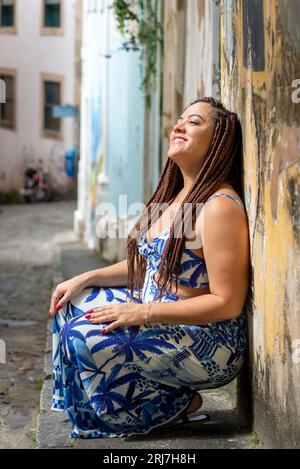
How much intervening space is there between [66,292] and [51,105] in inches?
959

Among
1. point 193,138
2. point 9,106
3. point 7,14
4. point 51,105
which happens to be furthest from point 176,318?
point 7,14

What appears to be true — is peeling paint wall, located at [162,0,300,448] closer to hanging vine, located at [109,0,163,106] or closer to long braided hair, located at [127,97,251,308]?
long braided hair, located at [127,97,251,308]

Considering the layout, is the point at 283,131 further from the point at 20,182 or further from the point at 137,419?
the point at 20,182

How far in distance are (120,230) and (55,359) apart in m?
6.92

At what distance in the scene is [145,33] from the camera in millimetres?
9773

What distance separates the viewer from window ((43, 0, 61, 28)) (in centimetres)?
2759

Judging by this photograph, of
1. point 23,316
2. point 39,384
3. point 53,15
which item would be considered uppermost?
point 53,15

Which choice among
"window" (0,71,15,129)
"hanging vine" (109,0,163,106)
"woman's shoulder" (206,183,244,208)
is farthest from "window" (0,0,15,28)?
"woman's shoulder" (206,183,244,208)

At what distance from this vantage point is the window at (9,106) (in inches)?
1104

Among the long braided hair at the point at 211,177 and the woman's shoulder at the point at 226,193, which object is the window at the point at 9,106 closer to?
the long braided hair at the point at 211,177

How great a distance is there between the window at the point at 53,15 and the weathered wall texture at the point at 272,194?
24.3m

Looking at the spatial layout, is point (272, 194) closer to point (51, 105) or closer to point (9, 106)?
point (51, 105)
